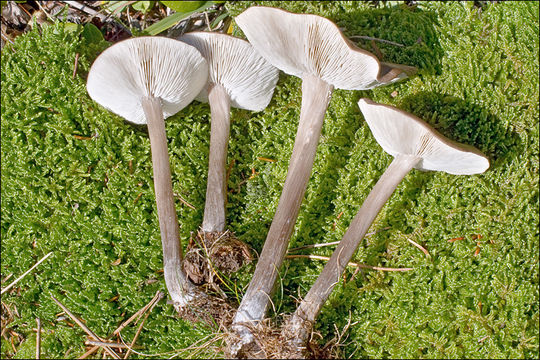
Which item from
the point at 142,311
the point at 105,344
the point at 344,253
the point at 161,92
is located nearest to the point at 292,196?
the point at 344,253

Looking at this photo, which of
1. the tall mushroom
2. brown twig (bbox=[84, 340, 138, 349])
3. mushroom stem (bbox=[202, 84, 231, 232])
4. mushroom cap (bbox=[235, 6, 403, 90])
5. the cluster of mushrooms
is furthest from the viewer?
brown twig (bbox=[84, 340, 138, 349])

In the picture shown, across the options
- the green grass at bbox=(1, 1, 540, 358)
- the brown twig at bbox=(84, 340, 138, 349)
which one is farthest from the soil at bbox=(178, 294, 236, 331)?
the brown twig at bbox=(84, 340, 138, 349)

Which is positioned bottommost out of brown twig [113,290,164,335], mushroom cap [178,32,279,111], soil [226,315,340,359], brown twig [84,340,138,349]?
brown twig [84,340,138,349]

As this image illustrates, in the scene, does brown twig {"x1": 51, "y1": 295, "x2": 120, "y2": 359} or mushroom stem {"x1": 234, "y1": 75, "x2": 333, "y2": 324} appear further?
brown twig {"x1": 51, "y1": 295, "x2": 120, "y2": 359}

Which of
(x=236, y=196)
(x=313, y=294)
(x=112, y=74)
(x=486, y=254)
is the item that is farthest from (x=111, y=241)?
(x=486, y=254)

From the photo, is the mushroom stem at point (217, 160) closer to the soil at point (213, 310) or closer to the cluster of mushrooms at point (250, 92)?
the cluster of mushrooms at point (250, 92)

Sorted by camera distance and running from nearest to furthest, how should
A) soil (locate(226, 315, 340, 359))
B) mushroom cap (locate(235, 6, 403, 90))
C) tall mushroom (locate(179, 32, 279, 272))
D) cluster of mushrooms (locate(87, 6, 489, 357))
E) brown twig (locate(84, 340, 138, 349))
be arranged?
mushroom cap (locate(235, 6, 403, 90)) → cluster of mushrooms (locate(87, 6, 489, 357)) → soil (locate(226, 315, 340, 359)) → tall mushroom (locate(179, 32, 279, 272)) → brown twig (locate(84, 340, 138, 349))

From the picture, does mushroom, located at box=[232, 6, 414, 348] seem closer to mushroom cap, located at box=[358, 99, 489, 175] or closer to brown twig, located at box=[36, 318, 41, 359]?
mushroom cap, located at box=[358, 99, 489, 175]

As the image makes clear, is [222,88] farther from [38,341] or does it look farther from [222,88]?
[38,341]
